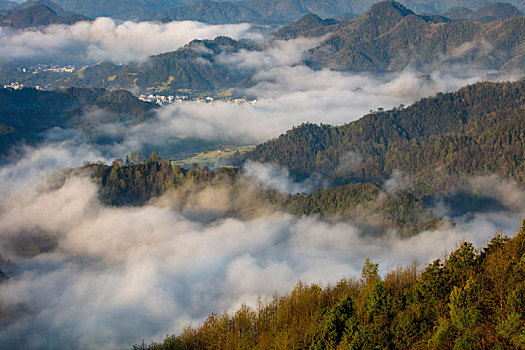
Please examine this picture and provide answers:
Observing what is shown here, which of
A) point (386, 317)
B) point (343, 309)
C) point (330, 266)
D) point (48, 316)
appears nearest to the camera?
point (386, 317)

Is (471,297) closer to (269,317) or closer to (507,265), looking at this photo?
(507,265)

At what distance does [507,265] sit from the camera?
8419 cm

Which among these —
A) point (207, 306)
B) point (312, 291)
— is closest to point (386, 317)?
point (312, 291)

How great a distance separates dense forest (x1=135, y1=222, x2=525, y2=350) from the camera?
7244cm

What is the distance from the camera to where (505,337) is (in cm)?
6694

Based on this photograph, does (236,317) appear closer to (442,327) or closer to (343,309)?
(343,309)

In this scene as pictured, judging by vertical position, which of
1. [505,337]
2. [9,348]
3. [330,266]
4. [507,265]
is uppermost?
[507,265]

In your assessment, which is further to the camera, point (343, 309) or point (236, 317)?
point (236, 317)

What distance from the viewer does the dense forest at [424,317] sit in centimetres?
7244

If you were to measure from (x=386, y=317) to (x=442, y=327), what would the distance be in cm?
1329

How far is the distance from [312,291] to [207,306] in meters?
68.1

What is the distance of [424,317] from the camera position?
84.1m

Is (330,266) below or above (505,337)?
below

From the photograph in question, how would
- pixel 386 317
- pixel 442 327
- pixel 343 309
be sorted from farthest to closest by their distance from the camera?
pixel 343 309 → pixel 386 317 → pixel 442 327
